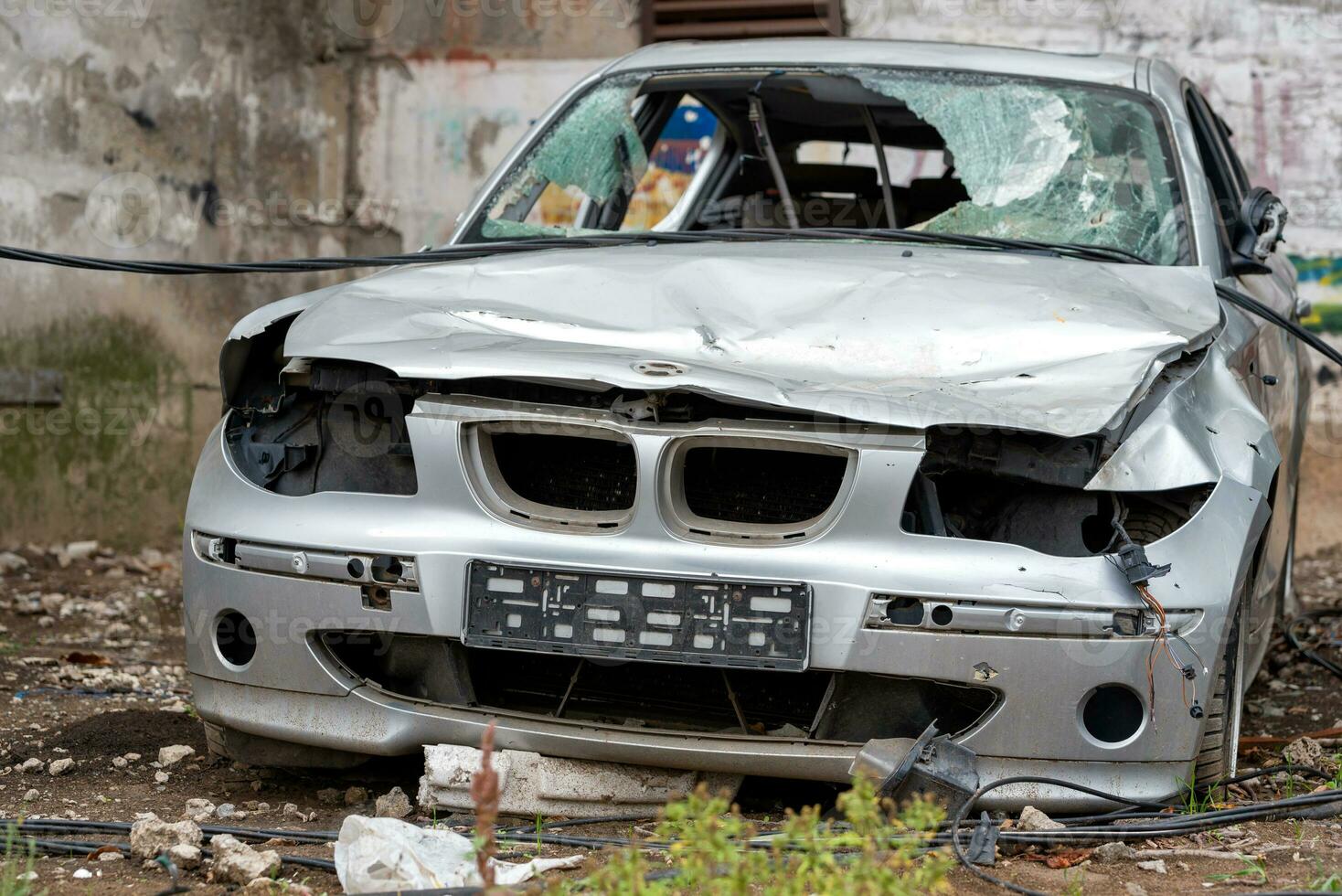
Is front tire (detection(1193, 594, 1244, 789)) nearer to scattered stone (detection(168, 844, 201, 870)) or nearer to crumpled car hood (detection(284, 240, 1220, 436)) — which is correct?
crumpled car hood (detection(284, 240, 1220, 436))

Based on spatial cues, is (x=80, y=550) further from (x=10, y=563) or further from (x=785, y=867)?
(x=785, y=867)

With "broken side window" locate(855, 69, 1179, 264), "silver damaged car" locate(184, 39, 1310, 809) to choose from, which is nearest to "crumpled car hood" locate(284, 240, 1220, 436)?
"silver damaged car" locate(184, 39, 1310, 809)

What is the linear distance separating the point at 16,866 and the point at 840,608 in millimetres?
1478

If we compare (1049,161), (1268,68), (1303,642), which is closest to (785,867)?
(1049,161)

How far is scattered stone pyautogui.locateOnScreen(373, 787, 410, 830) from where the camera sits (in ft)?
10.0

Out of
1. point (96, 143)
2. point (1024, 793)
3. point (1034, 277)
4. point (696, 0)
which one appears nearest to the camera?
point (1024, 793)

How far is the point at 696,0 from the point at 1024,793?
20.7 feet

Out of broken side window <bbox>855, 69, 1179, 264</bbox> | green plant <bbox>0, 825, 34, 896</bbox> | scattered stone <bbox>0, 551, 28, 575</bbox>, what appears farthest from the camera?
scattered stone <bbox>0, 551, 28, 575</bbox>

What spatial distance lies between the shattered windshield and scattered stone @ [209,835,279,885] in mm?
2003

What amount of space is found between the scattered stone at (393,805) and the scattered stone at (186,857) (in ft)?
1.47

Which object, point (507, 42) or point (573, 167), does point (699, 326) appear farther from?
point (507, 42)

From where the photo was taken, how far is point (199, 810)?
312 cm

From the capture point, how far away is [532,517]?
115 inches

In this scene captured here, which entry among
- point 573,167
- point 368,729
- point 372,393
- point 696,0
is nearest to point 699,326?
point 372,393
